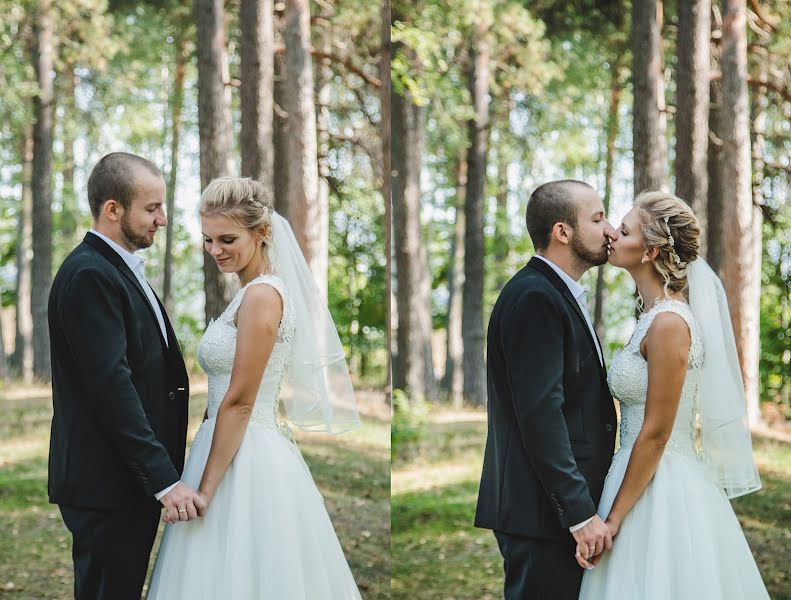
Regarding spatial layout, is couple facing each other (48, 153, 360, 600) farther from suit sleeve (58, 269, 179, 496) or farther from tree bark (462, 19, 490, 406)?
tree bark (462, 19, 490, 406)

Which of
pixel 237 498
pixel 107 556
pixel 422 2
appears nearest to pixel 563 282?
pixel 237 498

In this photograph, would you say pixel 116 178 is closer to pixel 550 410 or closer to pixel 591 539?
pixel 550 410

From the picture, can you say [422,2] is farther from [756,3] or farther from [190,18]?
[756,3]

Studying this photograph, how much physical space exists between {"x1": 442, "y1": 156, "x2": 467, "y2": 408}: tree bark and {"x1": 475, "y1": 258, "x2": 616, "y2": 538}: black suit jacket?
3.93 meters

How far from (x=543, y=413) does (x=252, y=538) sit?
103 cm

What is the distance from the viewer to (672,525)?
266 cm

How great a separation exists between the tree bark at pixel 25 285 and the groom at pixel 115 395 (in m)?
3.70

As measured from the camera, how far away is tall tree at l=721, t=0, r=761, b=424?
19.4 ft

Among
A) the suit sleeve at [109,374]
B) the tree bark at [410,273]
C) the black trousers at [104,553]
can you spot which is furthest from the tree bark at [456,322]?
the suit sleeve at [109,374]

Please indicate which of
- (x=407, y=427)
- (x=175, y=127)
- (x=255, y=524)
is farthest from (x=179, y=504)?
(x=175, y=127)

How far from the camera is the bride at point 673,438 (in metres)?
2.62

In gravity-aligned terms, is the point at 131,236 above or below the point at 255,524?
above

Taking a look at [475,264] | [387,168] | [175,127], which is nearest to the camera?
[387,168]

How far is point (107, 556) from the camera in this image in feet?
9.04
